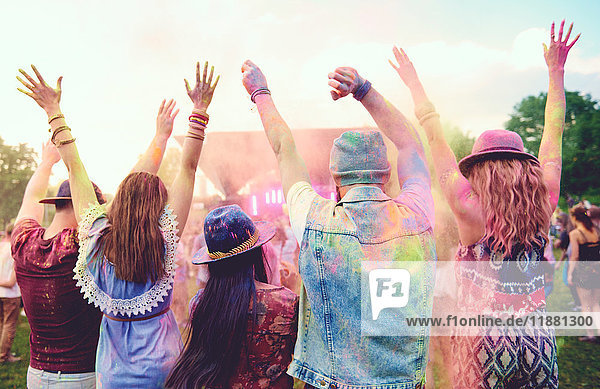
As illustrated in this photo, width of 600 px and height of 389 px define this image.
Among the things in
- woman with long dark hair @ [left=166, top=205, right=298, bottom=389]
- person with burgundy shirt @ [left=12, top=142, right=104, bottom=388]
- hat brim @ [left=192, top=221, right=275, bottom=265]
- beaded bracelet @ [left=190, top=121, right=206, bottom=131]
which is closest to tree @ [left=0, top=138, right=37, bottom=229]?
person with burgundy shirt @ [left=12, top=142, right=104, bottom=388]

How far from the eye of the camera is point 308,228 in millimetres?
1333

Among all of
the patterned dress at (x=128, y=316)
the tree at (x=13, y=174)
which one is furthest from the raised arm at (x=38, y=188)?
the tree at (x=13, y=174)

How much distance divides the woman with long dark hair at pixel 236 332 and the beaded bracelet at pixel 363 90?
2.60 ft

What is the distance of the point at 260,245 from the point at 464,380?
3.69ft

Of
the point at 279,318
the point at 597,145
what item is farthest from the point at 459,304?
the point at 597,145

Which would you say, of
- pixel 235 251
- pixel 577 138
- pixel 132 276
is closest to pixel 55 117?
pixel 132 276

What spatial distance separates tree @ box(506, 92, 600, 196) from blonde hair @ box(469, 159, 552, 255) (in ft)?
73.7

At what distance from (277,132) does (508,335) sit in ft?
4.33

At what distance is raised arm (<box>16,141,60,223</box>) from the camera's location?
2346mm

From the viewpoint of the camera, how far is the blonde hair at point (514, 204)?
5.63 feet

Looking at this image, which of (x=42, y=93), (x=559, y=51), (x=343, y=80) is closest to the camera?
(x=343, y=80)

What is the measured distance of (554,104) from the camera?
215 centimetres

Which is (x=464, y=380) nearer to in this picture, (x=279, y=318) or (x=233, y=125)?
(x=279, y=318)

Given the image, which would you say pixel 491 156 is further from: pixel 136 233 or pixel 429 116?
pixel 136 233
